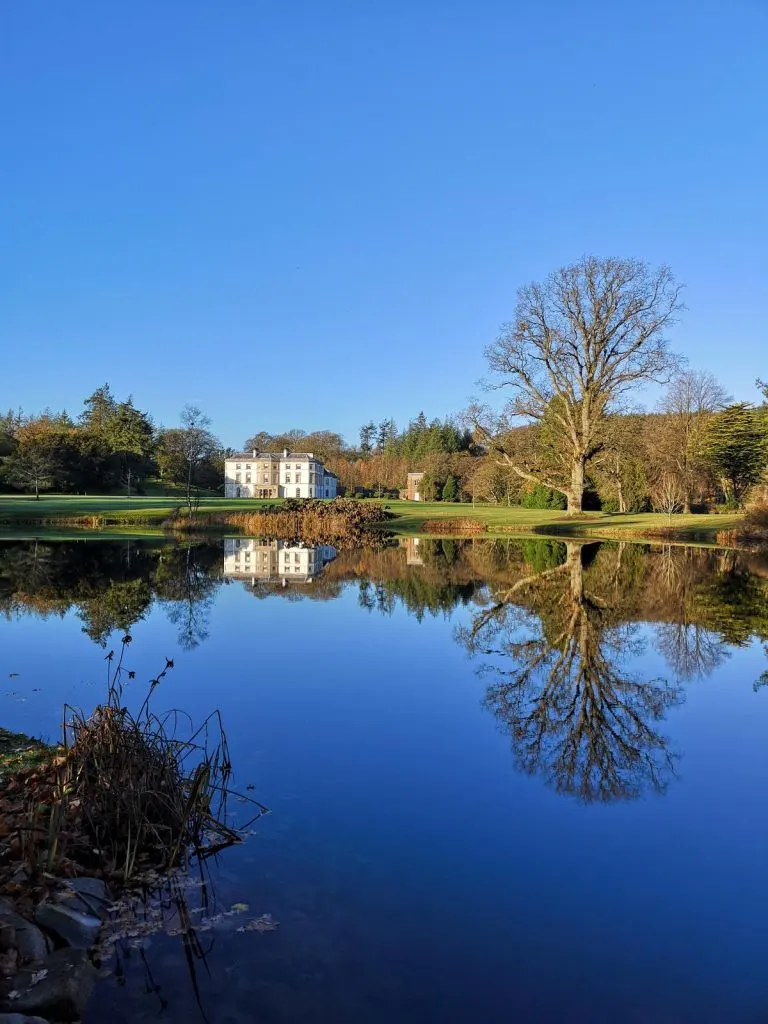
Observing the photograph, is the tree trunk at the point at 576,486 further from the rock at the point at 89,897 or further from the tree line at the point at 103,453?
the rock at the point at 89,897

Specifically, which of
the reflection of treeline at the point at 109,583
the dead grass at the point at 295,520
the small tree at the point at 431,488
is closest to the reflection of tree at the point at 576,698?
the reflection of treeline at the point at 109,583

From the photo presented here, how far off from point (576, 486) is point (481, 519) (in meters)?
5.48

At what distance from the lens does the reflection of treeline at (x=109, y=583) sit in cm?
1189

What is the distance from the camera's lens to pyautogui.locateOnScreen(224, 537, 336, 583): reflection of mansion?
18500mm

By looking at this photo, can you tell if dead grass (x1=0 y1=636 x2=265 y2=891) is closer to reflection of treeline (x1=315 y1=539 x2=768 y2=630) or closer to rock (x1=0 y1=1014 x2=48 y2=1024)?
rock (x1=0 y1=1014 x2=48 y2=1024)

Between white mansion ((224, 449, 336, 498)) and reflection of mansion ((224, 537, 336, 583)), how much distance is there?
57.3 meters

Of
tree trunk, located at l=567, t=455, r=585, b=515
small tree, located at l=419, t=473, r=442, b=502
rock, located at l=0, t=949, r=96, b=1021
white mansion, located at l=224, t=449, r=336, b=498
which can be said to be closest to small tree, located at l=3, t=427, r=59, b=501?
white mansion, located at l=224, t=449, r=336, b=498

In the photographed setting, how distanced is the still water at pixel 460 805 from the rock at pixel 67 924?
196 mm

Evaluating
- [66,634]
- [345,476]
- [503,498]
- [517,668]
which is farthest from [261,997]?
[345,476]

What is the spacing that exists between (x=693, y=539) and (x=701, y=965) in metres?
30.3

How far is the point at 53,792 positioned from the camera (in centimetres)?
436

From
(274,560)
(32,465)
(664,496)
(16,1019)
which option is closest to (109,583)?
(274,560)

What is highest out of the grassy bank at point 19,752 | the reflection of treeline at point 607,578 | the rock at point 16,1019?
the reflection of treeline at point 607,578

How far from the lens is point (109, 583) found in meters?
15.9
